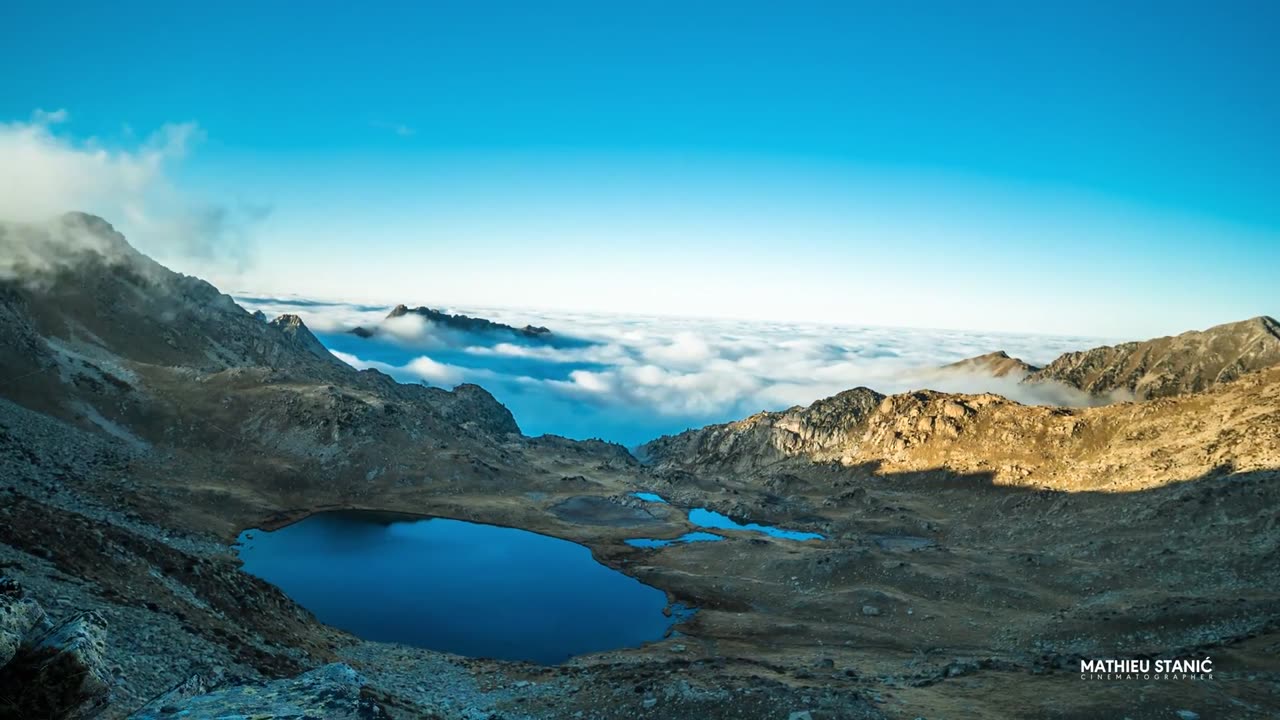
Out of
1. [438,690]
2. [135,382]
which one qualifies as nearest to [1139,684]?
[438,690]

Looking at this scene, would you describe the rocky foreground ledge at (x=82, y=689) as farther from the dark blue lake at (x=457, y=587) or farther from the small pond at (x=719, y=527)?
the small pond at (x=719, y=527)

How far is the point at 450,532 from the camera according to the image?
10519 centimetres

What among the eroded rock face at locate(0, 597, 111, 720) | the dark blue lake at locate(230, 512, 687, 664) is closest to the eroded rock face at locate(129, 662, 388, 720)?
the eroded rock face at locate(0, 597, 111, 720)

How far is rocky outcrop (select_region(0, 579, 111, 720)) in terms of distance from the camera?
13492 mm

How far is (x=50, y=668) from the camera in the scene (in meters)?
13.9

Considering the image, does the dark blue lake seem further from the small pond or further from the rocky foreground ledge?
the rocky foreground ledge

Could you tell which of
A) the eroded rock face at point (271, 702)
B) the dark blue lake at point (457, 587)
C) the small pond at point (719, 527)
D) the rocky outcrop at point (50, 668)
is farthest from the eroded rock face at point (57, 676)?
the small pond at point (719, 527)

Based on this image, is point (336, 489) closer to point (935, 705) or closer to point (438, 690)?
point (438, 690)

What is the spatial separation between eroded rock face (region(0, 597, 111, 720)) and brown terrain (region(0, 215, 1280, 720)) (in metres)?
0.06

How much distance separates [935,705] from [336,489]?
350 ft

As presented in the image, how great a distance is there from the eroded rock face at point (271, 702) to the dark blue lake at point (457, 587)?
44.9m

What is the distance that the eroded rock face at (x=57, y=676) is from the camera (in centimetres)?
1345

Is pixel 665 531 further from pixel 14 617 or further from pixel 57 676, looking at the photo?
pixel 57 676

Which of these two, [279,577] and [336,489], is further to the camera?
[336,489]
